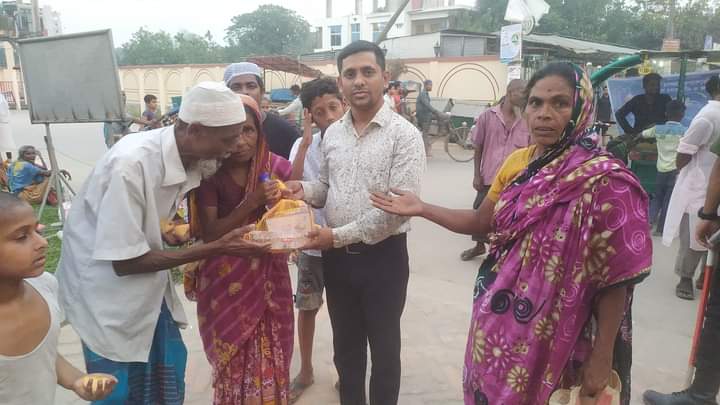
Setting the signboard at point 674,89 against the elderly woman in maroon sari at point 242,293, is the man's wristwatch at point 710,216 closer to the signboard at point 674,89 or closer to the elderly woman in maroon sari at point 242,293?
the elderly woman in maroon sari at point 242,293

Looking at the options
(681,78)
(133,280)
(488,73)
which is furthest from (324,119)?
(488,73)

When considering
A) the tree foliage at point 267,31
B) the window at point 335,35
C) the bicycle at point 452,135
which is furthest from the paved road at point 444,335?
the window at point 335,35

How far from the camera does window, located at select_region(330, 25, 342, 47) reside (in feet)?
196

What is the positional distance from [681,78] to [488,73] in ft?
38.5

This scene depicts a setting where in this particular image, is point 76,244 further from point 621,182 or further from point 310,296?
point 621,182

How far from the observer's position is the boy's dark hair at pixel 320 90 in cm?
296

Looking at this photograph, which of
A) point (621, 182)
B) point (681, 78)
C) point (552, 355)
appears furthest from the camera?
point (681, 78)

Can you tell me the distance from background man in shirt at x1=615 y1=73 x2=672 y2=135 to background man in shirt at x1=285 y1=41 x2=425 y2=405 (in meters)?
5.48

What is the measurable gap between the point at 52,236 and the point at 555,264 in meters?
6.13

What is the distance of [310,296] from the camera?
2930mm

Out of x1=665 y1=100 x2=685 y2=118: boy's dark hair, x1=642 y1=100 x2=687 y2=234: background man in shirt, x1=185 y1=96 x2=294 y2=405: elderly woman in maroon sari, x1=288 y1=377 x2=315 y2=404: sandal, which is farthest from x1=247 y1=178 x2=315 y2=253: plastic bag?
x1=665 y1=100 x2=685 y2=118: boy's dark hair

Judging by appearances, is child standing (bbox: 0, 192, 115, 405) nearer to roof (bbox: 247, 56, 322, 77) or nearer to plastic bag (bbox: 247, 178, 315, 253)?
plastic bag (bbox: 247, 178, 315, 253)

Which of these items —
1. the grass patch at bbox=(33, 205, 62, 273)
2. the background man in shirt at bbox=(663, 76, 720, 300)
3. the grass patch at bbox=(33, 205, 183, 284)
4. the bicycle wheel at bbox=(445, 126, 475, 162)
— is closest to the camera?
the background man in shirt at bbox=(663, 76, 720, 300)

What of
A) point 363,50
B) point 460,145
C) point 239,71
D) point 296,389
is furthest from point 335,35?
point 363,50
